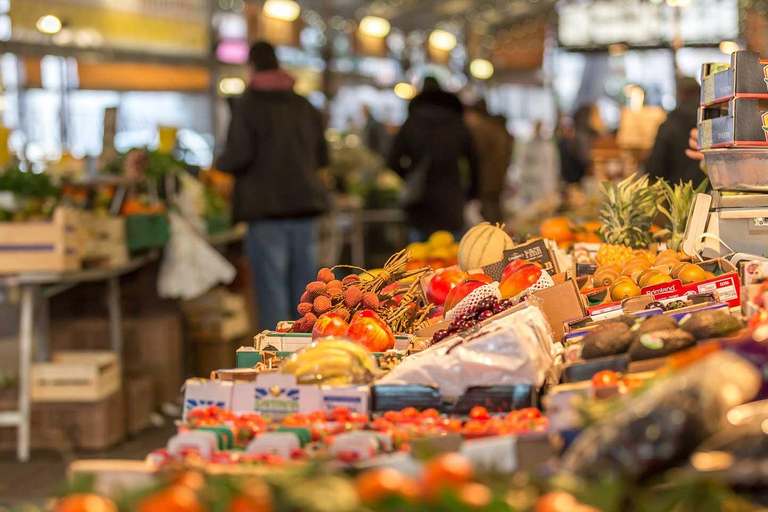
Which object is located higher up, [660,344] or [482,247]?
[482,247]

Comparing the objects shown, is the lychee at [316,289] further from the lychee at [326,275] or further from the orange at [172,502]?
the orange at [172,502]

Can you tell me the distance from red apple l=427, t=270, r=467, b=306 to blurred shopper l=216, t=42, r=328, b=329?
10.4 ft

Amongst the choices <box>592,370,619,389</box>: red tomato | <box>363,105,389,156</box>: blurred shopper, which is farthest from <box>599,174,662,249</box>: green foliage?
<box>363,105,389,156</box>: blurred shopper

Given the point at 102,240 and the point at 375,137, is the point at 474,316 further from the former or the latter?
the point at 375,137

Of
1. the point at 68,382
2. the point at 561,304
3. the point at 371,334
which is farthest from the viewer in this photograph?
the point at 68,382

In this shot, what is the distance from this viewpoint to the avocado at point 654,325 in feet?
7.30

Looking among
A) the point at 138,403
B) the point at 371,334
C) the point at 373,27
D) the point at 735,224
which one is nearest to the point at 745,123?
the point at 735,224

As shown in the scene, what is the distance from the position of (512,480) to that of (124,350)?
508cm

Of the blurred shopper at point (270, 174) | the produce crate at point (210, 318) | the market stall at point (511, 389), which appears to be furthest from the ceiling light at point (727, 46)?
the market stall at point (511, 389)

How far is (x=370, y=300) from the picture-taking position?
2994mm

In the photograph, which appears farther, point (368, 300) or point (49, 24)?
point (49, 24)

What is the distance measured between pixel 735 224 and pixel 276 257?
3650 mm

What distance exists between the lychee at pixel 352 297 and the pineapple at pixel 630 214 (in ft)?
4.14

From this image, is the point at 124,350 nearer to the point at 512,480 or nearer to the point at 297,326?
the point at 297,326
